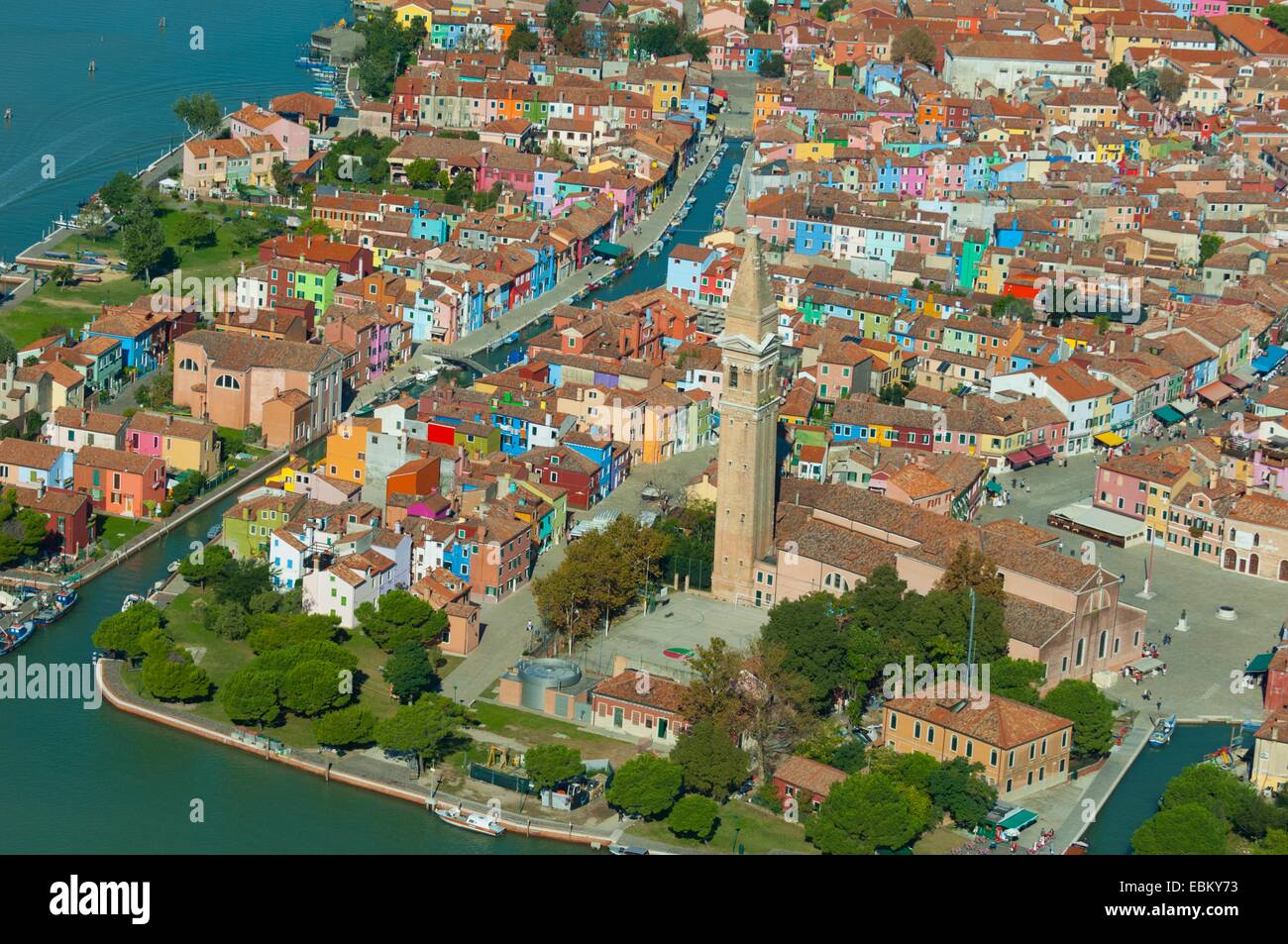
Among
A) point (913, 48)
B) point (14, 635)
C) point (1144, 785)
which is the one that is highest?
point (913, 48)

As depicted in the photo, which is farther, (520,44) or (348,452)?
(520,44)

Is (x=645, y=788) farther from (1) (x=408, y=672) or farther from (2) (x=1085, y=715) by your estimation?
(2) (x=1085, y=715)

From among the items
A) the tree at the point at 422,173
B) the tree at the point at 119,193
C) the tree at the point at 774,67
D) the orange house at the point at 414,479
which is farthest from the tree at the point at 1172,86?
the orange house at the point at 414,479

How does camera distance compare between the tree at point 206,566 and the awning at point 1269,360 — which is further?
the awning at point 1269,360

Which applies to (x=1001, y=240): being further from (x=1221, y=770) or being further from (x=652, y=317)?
(x=1221, y=770)

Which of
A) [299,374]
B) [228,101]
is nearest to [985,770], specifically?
[299,374]

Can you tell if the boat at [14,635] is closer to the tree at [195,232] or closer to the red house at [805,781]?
the red house at [805,781]

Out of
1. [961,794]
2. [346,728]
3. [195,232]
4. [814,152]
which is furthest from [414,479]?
[814,152]
